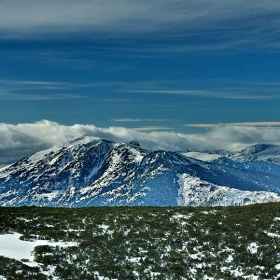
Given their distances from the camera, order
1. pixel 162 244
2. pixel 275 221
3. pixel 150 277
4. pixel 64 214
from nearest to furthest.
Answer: pixel 150 277 < pixel 162 244 < pixel 275 221 < pixel 64 214

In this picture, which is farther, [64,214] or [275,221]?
[64,214]

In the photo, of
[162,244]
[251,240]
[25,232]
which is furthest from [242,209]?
[25,232]

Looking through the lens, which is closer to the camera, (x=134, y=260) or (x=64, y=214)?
(x=134, y=260)

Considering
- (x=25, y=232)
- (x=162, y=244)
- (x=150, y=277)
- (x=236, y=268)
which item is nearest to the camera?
(x=150, y=277)

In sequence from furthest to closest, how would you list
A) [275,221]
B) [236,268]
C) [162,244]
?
[275,221] < [162,244] < [236,268]

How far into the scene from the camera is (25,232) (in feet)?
129

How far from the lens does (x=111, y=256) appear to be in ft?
111

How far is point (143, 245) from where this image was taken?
118 feet

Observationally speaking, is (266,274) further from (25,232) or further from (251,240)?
(25,232)

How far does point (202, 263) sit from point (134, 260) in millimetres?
4953

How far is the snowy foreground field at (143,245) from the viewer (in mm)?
31000

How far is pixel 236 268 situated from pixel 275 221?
1137cm

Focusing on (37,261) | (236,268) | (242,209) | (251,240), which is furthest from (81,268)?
(242,209)

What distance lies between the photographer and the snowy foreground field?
31.0m
